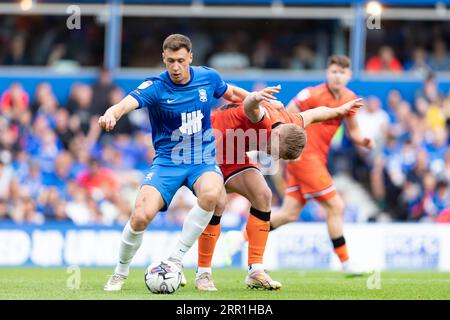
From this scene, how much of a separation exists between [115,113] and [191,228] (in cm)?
143

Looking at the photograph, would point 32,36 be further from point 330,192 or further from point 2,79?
point 330,192

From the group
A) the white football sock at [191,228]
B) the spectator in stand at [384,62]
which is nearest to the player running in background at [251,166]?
the white football sock at [191,228]

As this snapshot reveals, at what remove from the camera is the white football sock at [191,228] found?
10.0 m

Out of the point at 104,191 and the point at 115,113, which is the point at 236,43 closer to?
the point at 104,191

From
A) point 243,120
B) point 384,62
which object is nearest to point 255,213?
point 243,120

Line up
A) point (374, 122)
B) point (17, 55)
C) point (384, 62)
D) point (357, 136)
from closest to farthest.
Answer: point (357, 136) → point (374, 122) → point (17, 55) → point (384, 62)

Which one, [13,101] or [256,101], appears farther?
[13,101]

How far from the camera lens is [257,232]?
35.7 feet

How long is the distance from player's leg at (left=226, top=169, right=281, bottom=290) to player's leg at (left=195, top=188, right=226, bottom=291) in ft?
1.13

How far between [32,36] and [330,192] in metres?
11.5

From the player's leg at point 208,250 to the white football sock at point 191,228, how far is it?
56cm

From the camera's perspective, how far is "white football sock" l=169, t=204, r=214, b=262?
10023 millimetres

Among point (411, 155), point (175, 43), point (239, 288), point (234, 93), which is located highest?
point (175, 43)

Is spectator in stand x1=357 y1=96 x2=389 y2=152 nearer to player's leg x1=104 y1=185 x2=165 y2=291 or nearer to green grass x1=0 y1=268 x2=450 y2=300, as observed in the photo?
green grass x1=0 y1=268 x2=450 y2=300
